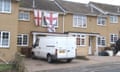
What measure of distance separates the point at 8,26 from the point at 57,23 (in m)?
10.2

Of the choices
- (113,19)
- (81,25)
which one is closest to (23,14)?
(81,25)

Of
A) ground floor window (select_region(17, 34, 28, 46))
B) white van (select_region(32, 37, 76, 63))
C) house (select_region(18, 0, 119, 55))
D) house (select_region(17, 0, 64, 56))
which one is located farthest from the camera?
house (select_region(18, 0, 119, 55))

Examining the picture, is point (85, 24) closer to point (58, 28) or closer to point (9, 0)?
point (58, 28)

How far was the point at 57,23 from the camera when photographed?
42.0 meters

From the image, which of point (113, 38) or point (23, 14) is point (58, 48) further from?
point (113, 38)

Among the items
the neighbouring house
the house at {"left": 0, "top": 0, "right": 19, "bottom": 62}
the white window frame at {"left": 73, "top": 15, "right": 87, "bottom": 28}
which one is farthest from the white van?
the white window frame at {"left": 73, "top": 15, "right": 87, "bottom": 28}

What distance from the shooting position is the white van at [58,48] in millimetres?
31969

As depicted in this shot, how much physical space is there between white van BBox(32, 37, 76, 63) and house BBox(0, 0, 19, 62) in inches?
121

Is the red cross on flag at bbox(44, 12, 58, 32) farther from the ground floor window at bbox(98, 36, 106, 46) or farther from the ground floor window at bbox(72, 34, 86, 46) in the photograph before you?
the ground floor window at bbox(98, 36, 106, 46)

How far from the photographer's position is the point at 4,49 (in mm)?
32406

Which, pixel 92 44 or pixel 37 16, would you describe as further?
pixel 92 44

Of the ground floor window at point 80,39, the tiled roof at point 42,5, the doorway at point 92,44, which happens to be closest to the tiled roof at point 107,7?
the doorway at point 92,44

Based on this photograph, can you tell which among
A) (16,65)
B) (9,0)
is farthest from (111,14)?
(16,65)

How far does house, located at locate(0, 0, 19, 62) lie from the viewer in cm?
3262
